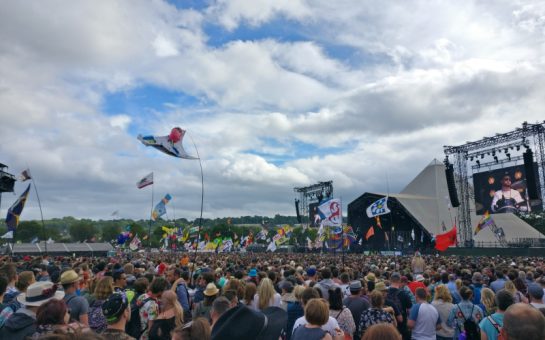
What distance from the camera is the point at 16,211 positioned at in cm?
1877

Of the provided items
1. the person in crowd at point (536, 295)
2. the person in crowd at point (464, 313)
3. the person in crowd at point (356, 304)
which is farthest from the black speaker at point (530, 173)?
the person in crowd at point (356, 304)

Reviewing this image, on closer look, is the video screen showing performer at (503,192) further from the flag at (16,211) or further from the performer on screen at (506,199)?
the flag at (16,211)

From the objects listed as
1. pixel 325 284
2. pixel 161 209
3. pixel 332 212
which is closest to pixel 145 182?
pixel 161 209

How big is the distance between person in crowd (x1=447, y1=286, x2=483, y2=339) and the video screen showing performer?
3113 cm

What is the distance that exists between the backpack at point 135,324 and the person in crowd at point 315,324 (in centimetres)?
237

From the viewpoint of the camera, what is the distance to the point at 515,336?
2.67m

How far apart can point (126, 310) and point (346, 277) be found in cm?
490

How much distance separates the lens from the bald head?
2.62m

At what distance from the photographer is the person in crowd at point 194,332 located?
2908mm

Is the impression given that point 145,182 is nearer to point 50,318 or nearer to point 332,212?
point 332,212

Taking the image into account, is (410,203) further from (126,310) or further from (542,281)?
(126,310)

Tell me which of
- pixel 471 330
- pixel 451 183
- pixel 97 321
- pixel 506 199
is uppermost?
pixel 451 183

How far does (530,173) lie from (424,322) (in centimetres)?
2905

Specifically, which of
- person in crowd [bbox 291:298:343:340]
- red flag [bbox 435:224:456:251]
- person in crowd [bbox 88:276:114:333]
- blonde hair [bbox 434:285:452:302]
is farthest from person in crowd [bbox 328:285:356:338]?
red flag [bbox 435:224:456:251]
